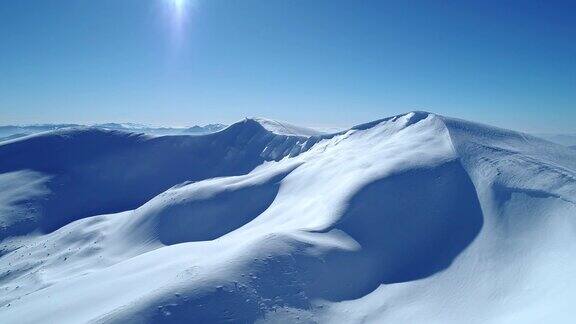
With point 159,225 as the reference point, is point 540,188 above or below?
above

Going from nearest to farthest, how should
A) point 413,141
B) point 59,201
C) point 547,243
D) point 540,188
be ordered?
point 547,243 → point 540,188 → point 413,141 → point 59,201

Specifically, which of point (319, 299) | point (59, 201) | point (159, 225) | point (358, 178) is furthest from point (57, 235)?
point (319, 299)

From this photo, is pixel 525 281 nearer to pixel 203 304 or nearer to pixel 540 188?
pixel 540 188

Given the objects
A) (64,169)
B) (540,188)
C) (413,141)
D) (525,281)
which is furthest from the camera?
(64,169)

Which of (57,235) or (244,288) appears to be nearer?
(244,288)

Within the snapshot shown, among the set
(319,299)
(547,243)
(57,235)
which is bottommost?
(57,235)

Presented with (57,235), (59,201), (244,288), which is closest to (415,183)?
(244,288)

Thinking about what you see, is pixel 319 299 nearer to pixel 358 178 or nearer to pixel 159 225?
pixel 358 178
